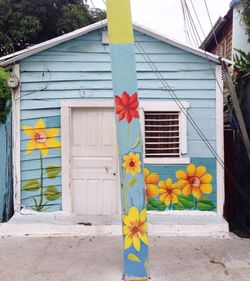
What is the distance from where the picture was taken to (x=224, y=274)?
16.0 feet

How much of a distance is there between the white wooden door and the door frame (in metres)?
0.11

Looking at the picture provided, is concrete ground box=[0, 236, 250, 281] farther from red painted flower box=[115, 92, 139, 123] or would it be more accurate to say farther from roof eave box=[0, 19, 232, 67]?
roof eave box=[0, 19, 232, 67]

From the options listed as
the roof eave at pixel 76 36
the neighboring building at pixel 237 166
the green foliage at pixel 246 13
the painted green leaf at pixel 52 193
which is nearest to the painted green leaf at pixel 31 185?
the painted green leaf at pixel 52 193

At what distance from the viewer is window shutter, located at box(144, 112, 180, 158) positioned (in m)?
7.19

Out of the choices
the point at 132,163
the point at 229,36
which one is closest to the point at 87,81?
the point at 132,163

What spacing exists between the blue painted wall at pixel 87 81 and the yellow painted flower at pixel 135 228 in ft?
8.89

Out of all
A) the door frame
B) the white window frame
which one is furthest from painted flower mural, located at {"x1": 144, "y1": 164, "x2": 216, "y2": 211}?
the door frame

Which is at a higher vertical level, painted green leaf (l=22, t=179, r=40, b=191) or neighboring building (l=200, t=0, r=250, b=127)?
neighboring building (l=200, t=0, r=250, b=127)

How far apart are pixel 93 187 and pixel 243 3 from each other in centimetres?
561

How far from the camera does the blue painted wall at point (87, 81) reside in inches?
278

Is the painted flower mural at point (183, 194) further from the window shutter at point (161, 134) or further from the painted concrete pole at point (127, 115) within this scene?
the painted concrete pole at point (127, 115)

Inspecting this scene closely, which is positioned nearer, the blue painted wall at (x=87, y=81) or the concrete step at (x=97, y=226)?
the concrete step at (x=97, y=226)

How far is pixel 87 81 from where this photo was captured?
23.2ft

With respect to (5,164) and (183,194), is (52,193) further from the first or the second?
(183,194)
